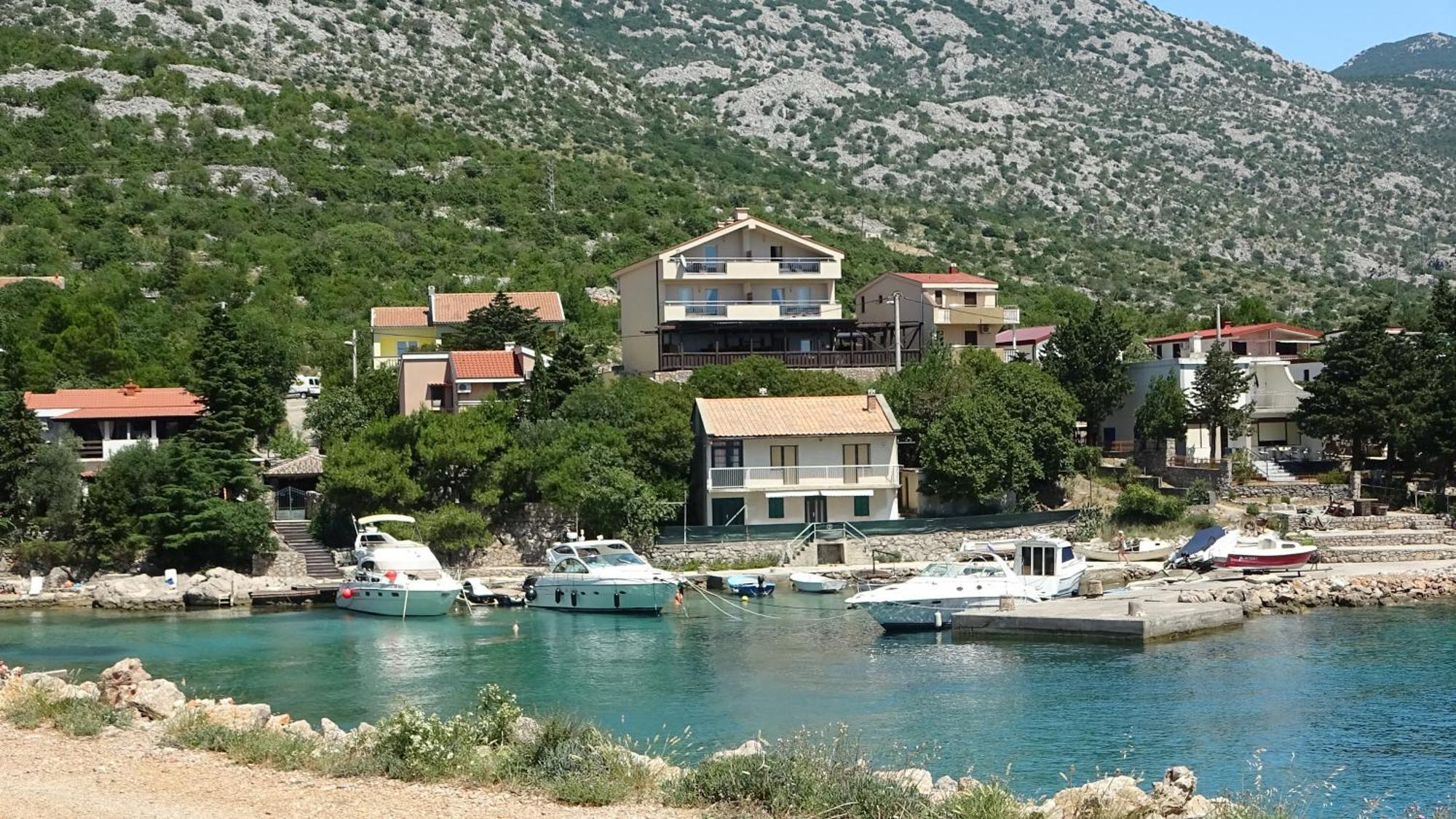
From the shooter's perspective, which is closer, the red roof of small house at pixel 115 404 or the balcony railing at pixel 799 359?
the red roof of small house at pixel 115 404

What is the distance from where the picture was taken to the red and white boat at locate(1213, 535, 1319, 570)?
145 feet

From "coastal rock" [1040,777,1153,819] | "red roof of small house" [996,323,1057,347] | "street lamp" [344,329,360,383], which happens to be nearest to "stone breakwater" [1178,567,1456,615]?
"coastal rock" [1040,777,1153,819]

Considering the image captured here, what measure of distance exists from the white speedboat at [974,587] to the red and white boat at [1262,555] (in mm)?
4805

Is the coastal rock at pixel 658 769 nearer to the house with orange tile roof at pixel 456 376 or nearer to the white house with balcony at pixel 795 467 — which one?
the white house with balcony at pixel 795 467

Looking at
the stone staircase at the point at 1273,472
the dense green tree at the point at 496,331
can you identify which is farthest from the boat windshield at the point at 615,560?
the stone staircase at the point at 1273,472

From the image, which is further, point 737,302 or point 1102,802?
point 737,302

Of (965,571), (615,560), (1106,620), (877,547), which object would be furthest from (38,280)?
(1106,620)

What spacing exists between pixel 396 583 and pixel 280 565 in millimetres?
7200

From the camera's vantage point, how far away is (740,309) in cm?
6281

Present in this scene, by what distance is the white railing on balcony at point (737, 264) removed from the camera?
206 ft

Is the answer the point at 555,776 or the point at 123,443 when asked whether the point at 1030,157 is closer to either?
the point at 123,443

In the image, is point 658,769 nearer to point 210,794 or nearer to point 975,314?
point 210,794

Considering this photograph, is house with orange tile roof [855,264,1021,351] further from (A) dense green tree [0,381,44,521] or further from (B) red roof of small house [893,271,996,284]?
(A) dense green tree [0,381,44,521]

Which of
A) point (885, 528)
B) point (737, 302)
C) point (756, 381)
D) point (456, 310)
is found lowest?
point (885, 528)
